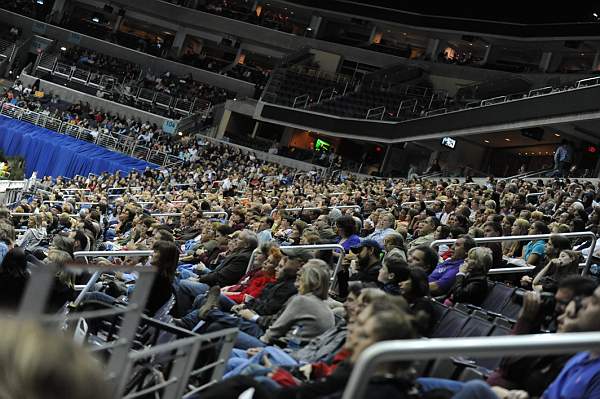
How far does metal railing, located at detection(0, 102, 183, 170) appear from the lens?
32.0 meters

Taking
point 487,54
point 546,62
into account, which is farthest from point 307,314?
point 487,54

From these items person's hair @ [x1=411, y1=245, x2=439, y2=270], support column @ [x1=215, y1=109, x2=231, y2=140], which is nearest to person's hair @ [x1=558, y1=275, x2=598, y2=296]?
person's hair @ [x1=411, y1=245, x2=439, y2=270]

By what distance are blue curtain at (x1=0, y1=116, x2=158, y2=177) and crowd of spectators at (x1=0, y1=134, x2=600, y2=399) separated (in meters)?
13.5

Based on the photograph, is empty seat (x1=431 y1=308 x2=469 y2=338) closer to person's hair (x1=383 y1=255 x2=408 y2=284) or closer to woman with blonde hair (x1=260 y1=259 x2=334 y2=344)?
person's hair (x1=383 y1=255 x2=408 y2=284)

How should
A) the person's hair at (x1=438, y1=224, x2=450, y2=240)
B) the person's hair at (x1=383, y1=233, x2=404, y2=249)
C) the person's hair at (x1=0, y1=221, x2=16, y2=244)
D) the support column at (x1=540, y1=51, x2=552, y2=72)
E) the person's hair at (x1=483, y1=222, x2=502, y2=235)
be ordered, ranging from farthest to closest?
the support column at (x1=540, y1=51, x2=552, y2=72) → the person's hair at (x1=438, y1=224, x2=450, y2=240) → the person's hair at (x1=483, y1=222, x2=502, y2=235) → the person's hair at (x1=0, y1=221, x2=16, y2=244) → the person's hair at (x1=383, y1=233, x2=404, y2=249)

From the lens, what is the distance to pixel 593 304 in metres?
3.77

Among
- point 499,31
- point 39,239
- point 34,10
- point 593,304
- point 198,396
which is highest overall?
point 499,31

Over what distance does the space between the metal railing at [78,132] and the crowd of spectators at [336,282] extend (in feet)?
50.6

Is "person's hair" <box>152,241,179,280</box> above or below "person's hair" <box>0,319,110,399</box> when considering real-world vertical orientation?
below

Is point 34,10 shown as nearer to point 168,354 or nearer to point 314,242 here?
point 314,242

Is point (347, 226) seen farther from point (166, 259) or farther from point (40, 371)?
point (40, 371)

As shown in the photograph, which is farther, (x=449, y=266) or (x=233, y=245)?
(x=233, y=245)

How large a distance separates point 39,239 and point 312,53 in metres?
30.9

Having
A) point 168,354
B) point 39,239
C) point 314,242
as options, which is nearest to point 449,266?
point 314,242
